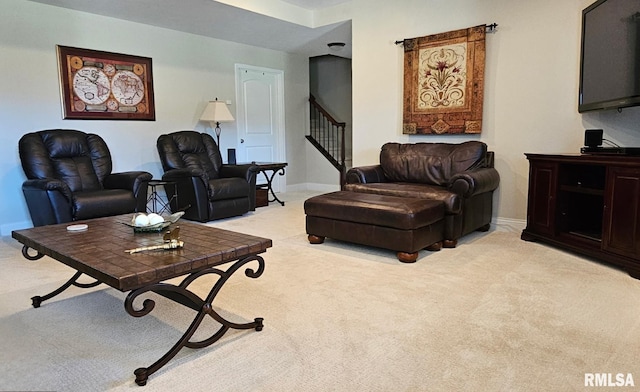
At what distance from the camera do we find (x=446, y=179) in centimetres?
428

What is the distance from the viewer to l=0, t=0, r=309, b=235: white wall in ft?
14.4

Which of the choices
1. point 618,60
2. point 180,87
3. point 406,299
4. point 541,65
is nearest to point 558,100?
point 541,65

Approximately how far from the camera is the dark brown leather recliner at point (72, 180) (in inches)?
151

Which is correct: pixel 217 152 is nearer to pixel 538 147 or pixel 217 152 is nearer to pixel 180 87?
pixel 180 87

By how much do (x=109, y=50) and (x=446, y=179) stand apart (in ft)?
13.9

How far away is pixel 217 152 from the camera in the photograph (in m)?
5.71

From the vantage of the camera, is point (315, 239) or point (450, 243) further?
point (315, 239)

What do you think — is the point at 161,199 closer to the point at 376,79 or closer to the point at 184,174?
the point at 184,174

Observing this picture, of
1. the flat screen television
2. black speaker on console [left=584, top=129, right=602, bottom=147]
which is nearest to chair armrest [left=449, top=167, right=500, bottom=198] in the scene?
black speaker on console [left=584, top=129, right=602, bottom=147]

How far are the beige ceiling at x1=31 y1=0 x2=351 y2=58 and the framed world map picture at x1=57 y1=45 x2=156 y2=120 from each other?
507mm

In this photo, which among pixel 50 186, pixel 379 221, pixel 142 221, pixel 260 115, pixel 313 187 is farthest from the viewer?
pixel 313 187

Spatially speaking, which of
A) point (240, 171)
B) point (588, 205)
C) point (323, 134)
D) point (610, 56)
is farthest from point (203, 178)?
point (610, 56)

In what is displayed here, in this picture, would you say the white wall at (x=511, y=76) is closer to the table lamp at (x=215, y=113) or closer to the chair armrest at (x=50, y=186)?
the table lamp at (x=215, y=113)

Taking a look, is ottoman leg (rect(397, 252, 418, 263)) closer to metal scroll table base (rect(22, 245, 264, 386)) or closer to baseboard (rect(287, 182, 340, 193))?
metal scroll table base (rect(22, 245, 264, 386))
